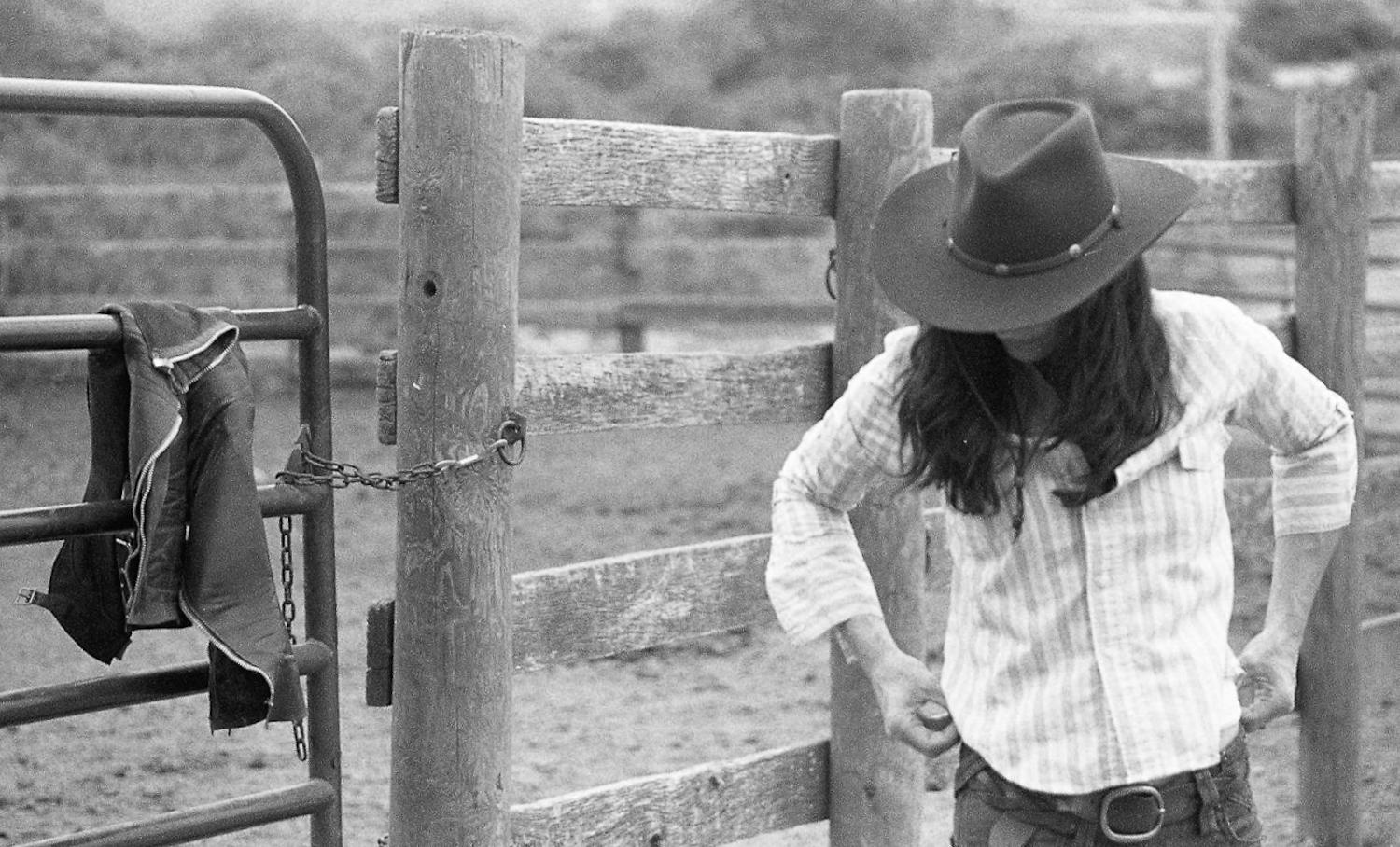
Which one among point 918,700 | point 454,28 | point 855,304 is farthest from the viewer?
point 855,304

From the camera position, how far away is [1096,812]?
202 centimetres

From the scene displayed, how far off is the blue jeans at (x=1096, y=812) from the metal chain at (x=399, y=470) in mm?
872

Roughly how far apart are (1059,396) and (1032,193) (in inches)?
9.2

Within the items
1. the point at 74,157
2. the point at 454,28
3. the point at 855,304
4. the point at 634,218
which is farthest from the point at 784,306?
the point at 454,28

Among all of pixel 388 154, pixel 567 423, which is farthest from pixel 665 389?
pixel 388 154

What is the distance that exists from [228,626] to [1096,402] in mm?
1156

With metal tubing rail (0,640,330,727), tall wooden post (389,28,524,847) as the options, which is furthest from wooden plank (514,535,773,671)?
metal tubing rail (0,640,330,727)

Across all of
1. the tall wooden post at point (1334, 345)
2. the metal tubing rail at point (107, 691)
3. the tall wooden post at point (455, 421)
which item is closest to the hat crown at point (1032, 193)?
the tall wooden post at point (455, 421)

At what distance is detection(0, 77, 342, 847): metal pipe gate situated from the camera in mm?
2314

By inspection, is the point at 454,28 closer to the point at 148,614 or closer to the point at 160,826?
the point at 148,614

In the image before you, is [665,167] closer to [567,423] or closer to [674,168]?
[674,168]

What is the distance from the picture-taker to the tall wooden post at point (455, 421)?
8.46 feet

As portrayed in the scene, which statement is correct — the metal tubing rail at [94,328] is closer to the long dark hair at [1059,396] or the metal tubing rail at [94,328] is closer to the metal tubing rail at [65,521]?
the metal tubing rail at [65,521]

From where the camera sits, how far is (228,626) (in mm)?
2389
